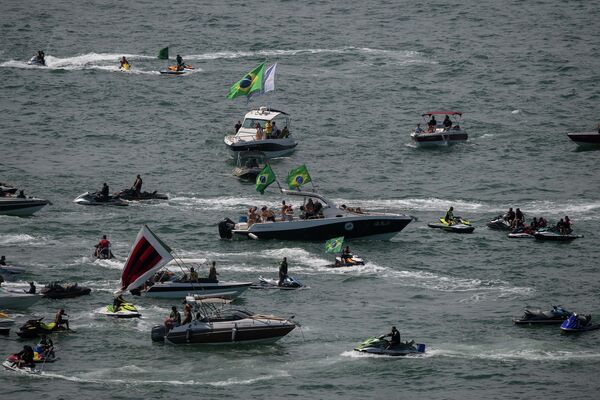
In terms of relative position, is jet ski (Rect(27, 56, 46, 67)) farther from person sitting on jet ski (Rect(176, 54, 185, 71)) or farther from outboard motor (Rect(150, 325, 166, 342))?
outboard motor (Rect(150, 325, 166, 342))

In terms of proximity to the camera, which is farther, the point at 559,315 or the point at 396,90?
the point at 396,90

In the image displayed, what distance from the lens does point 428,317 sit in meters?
70.8

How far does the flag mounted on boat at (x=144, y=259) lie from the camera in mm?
62719

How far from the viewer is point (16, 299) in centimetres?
6969

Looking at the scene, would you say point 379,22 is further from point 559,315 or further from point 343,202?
point 559,315

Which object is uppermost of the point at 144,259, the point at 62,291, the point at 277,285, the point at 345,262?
the point at 144,259

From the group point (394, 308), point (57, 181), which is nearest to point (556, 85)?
point (57, 181)

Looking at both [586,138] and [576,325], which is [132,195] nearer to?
[576,325]

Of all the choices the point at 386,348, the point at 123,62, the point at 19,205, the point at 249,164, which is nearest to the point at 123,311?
the point at 386,348

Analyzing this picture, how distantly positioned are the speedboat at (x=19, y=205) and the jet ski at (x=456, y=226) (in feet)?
85.6

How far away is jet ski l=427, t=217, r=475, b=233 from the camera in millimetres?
86438

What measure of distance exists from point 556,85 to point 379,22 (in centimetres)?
3621

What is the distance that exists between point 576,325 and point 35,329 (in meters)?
27.4

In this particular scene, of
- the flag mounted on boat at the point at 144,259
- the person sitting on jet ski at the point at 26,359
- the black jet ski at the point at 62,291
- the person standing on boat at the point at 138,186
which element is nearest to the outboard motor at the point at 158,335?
the flag mounted on boat at the point at 144,259
